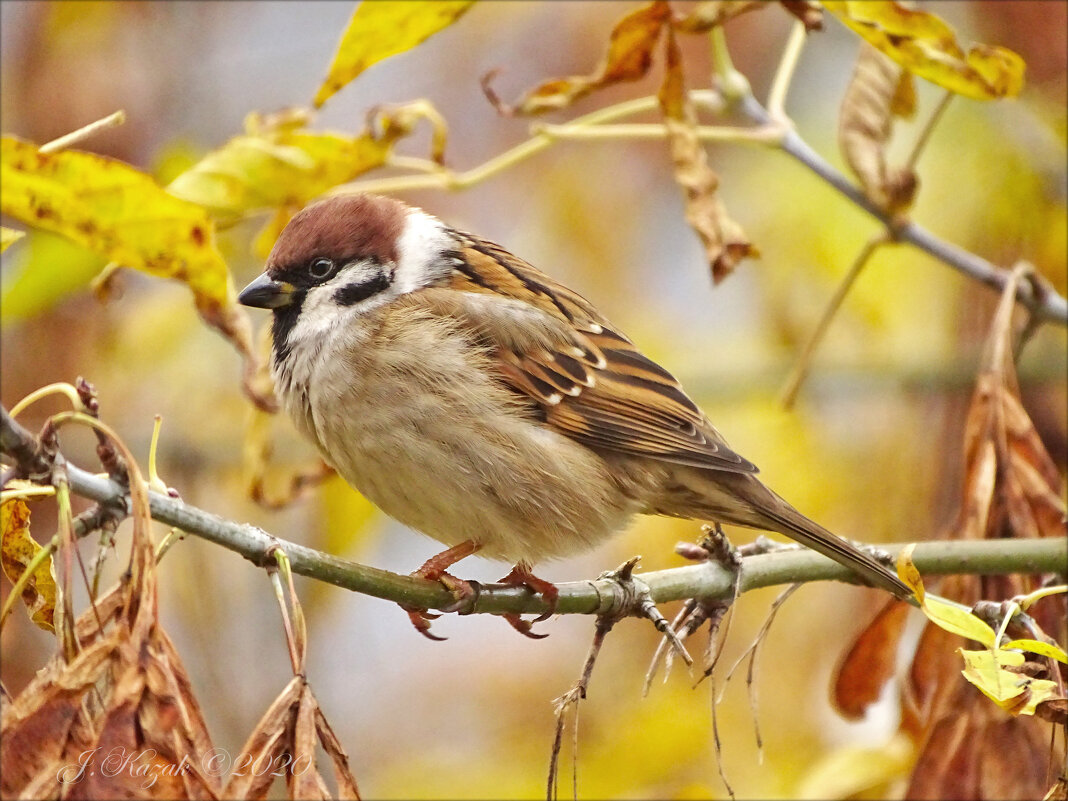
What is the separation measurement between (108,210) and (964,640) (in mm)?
1688

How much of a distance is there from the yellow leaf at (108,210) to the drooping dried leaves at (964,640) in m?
1.44

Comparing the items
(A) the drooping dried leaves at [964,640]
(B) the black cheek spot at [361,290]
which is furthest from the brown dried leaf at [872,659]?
(B) the black cheek spot at [361,290]

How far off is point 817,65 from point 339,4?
2260mm

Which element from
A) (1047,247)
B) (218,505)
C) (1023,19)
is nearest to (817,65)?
(1023,19)

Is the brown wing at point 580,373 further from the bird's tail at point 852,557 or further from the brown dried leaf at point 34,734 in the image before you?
the brown dried leaf at point 34,734

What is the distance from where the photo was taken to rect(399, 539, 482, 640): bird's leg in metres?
2.08

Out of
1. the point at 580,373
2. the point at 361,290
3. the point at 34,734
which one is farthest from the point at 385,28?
the point at 34,734

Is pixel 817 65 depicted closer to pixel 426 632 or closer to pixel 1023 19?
pixel 1023 19

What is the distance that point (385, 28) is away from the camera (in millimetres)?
2139

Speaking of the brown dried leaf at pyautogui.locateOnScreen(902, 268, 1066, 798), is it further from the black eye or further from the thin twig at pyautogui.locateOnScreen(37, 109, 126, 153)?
the thin twig at pyautogui.locateOnScreen(37, 109, 126, 153)

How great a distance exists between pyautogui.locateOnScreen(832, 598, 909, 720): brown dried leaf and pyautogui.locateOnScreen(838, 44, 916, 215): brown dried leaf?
0.82 meters

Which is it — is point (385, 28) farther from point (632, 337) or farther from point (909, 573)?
point (632, 337)

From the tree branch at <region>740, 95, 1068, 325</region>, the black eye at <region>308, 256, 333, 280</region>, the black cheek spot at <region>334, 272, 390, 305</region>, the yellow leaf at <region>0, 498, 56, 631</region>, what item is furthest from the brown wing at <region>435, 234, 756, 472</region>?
the yellow leaf at <region>0, 498, 56, 631</region>

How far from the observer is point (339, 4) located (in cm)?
569
